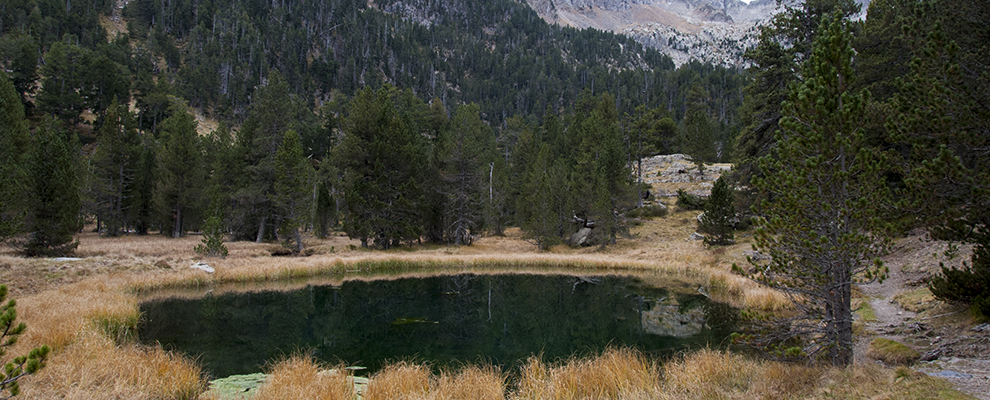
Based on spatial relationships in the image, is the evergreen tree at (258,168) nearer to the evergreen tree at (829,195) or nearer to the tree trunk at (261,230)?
the tree trunk at (261,230)

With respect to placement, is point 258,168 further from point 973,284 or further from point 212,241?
point 973,284

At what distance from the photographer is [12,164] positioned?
80.7ft

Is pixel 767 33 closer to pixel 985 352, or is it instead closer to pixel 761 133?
pixel 761 133

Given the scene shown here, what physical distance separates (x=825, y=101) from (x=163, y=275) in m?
25.7

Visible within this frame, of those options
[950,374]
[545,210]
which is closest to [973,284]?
[950,374]

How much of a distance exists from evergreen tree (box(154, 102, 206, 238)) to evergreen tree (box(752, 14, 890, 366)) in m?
45.3

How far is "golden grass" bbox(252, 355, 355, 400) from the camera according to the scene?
22.7 ft

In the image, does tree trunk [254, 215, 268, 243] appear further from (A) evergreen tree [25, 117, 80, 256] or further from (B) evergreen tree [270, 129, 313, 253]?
(A) evergreen tree [25, 117, 80, 256]

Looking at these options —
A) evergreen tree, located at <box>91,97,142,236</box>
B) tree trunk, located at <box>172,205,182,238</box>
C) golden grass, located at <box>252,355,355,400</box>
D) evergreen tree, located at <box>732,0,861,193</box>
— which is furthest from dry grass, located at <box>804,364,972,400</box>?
evergreen tree, located at <box>91,97,142,236</box>

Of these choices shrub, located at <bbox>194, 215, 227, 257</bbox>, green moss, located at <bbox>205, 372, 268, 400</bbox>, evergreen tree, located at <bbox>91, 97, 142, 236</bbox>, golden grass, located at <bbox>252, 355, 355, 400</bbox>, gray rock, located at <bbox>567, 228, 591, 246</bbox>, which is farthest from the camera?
gray rock, located at <bbox>567, 228, 591, 246</bbox>

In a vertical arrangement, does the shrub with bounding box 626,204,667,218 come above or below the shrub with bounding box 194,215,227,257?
above

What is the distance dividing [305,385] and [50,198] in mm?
22504

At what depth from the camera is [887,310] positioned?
42.1ft

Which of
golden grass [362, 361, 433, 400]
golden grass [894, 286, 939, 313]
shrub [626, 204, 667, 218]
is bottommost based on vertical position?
golden grass [362, 361, 433, 400]
